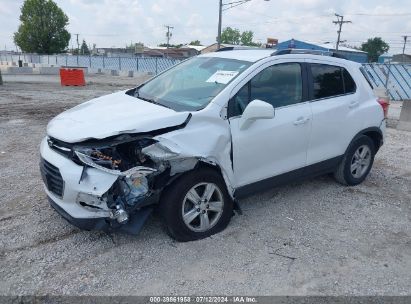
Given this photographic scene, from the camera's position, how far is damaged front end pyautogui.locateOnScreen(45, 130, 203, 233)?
326 centimetres

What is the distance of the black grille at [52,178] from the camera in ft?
11.1

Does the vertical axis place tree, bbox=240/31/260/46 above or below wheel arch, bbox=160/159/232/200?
above

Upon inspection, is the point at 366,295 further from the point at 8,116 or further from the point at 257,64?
the point at 8,116

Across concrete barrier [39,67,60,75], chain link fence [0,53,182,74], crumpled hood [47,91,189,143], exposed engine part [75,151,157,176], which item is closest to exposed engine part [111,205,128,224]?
exposed engine part [75,151,157,176]

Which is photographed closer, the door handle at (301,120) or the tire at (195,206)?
the tire at (195,206)

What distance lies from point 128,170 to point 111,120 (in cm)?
53

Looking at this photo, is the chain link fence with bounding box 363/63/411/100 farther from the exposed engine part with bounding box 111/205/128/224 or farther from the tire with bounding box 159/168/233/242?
the exposed engine part with bounding box 111/205/128/224

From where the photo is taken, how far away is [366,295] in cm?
310

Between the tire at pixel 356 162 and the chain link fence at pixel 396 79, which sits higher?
the chain link fence at pixel 396 79

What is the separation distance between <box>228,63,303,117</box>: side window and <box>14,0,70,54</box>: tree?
61.9m

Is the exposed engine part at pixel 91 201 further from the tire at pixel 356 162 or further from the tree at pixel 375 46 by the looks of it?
the tree at pixel 375 46

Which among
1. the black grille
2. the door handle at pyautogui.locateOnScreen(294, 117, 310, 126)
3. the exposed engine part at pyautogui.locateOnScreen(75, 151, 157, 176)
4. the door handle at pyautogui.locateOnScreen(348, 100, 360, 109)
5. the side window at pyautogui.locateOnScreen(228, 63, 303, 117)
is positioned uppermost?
the side window at pyautogui.locateOnScreen(228, 63, 303, 117)

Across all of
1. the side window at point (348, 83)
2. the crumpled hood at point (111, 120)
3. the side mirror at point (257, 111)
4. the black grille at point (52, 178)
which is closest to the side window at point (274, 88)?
the side mirror at point (257, 111)

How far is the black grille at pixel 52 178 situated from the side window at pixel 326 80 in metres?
3.02
